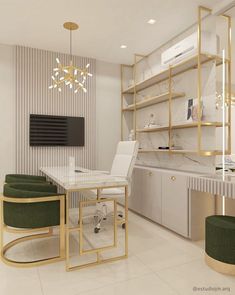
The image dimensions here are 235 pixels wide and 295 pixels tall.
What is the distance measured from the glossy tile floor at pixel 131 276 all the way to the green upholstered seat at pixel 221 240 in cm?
15

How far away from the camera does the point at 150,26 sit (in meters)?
3.33

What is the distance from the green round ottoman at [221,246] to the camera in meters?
2.01

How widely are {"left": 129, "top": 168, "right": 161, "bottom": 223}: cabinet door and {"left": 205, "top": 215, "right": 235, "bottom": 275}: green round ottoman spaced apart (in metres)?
1.12

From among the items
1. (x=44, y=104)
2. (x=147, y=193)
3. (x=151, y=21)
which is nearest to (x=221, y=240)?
(x=147, y=193)

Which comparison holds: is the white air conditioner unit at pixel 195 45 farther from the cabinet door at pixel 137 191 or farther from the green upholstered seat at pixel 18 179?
the green upholstered seat at pixel 18 179

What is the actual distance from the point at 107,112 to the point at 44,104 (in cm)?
122

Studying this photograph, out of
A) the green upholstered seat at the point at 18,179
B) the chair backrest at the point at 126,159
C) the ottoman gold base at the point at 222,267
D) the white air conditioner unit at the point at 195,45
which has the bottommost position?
the ottoman gold base at the point at 222,267

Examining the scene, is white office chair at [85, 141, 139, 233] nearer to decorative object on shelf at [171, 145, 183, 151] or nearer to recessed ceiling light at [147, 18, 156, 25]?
decorative object on shelf at [171, 145, 183, 151]

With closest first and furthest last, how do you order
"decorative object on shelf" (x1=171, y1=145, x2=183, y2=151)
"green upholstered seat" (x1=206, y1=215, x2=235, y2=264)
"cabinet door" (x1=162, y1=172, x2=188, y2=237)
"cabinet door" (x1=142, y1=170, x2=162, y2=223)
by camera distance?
"green upholstered seat" (x1=206, y1=215, x2=235, y2=264)
"cabinet door" (x1=162, y1=172, x2=188, y2=237)
"cabinet door" (x1=142, y1=170, x2=162, y2=223)
"decorative object on shelf" (x1=171, y1=145, x2=183, y2=151)

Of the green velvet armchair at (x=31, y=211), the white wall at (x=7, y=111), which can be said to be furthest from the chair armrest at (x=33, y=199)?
the white wall at (x=7, y=111)

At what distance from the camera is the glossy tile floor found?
71.6 inches

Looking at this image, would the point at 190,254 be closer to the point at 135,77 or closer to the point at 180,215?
the point at 180,215

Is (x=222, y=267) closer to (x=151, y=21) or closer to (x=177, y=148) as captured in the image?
(x=177, y=148)

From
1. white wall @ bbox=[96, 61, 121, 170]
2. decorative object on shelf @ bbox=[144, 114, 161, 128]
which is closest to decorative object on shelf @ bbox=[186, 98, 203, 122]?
decorative object on shelf @ bbox=[144, 114, 161, 128]
